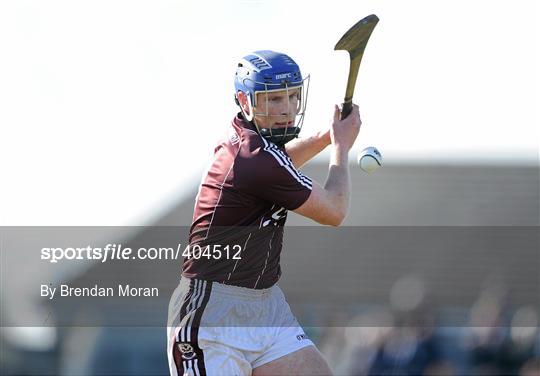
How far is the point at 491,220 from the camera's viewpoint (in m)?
19.8

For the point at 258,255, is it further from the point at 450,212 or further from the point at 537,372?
the point at 450,212

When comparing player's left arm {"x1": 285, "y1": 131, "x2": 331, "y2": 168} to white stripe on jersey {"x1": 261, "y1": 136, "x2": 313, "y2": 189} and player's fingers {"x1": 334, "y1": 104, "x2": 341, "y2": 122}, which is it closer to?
player's fingers {"x1": 334, "y1": 104, "x2": 341, "y2": 122}

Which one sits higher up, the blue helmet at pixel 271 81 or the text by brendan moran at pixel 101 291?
the blue helmet at pixel 271 81

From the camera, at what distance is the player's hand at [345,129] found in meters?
5.45

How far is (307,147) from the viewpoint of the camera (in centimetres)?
596

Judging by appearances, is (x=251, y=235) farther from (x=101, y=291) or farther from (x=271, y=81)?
(x=101, y=291)

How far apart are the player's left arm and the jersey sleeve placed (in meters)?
0.65

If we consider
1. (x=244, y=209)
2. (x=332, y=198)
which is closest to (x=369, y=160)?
(x=332, y=198)

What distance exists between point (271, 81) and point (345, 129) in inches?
19.1

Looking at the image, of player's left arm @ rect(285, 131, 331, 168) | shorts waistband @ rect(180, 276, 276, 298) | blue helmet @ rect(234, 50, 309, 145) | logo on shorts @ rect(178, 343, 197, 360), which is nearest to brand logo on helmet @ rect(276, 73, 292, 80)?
blue helmet @ rect(234, 50, 309, 145)

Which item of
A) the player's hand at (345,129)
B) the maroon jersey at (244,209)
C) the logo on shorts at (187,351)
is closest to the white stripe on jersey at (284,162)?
the maroon jersey at (244,209)

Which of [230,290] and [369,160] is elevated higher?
[369,160]

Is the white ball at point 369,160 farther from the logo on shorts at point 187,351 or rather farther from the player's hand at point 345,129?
the logo on shorts at point 187,351

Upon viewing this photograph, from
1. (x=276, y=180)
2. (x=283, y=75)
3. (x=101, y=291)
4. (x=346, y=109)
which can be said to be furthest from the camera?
(x=101, y=291)
